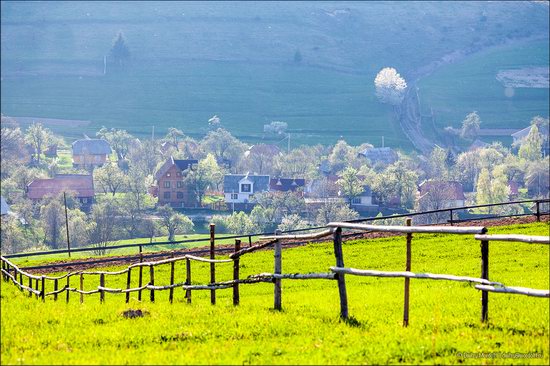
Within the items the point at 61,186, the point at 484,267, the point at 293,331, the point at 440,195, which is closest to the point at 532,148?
the point at 440,195

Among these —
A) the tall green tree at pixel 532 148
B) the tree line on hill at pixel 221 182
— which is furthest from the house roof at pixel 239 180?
the tall green tree at pixel 532 148

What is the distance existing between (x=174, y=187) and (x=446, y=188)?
47109mm

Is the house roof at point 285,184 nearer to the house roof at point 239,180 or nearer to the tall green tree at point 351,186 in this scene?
the house roof at point 239,180

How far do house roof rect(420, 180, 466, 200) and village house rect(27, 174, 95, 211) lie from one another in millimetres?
57923

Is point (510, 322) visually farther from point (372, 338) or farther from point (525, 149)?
point (525, 149)

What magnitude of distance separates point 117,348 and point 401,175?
126m

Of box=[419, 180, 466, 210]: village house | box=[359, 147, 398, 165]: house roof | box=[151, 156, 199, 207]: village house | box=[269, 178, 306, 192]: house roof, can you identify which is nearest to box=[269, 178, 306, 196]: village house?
box=[269, 178, 306, 192]: house roof

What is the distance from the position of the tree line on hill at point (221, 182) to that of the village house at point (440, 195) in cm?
96

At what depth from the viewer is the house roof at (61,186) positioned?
150m

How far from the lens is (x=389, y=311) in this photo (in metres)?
14.9

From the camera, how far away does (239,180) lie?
15112 centimetres

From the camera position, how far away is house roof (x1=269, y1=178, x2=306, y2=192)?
156 m

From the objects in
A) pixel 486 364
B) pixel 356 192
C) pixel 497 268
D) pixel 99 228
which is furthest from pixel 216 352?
pixel 356 192

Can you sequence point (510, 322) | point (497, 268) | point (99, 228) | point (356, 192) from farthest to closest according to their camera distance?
point (356, 192)
point (99, 228)
point (497, 268)
point (510, 322)
